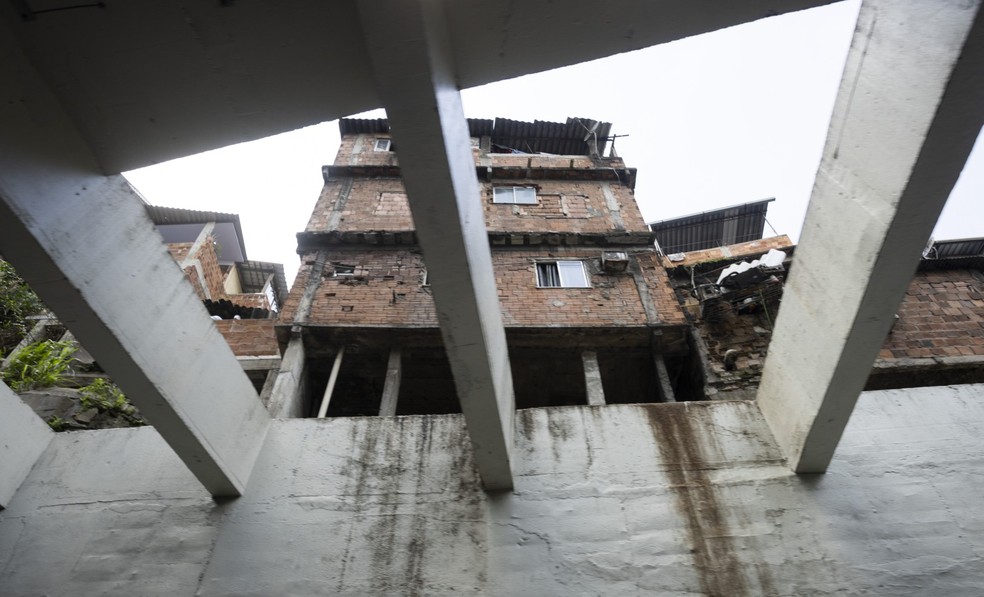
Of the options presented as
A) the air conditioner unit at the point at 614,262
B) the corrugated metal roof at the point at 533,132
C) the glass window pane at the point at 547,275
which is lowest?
the glass window pane at the point at 547,275

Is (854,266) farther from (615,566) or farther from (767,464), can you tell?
(615,566)

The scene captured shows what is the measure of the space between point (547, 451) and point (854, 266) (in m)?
2.48

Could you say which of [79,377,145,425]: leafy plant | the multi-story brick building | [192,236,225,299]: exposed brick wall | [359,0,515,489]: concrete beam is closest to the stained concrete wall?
[359,0,515,489]: concrete beam

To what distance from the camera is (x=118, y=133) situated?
101 inches

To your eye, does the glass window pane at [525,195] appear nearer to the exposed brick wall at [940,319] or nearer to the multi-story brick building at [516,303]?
the multi-story brick building at [516,303]

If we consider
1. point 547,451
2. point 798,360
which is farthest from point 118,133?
point 798,360

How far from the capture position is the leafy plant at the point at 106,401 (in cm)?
498

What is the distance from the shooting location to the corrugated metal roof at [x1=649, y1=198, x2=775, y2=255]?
36.7 feet

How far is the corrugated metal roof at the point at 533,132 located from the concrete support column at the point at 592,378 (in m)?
6.86

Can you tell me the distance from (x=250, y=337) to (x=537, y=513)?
531 centimetres

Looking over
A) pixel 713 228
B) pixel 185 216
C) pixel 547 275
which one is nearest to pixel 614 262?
pixel 547 275

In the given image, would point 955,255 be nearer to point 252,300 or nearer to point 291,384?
point 291,384

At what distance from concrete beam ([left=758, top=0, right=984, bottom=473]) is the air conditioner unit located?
12.8 feet

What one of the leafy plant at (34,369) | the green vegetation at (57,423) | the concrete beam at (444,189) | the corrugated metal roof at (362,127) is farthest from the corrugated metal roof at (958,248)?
the leafy plant at (34,369)
